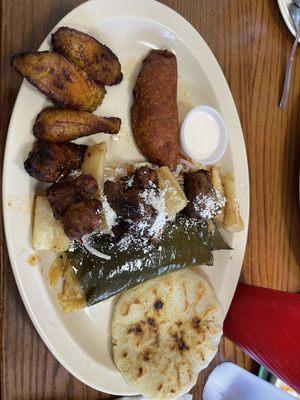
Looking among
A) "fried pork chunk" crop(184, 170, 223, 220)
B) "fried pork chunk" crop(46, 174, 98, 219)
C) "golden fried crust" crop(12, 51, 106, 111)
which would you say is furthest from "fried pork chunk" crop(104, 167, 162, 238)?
"golden fried crust" crop(12, 51, 106, 111)

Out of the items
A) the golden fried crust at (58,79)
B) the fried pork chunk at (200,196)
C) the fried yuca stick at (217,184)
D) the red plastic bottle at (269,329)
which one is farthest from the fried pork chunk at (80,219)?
A: the red plastic bottle at (269,329)

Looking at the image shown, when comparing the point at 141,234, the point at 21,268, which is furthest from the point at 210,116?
the point at 21,268

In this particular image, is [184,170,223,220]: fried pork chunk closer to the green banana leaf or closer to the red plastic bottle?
the green banana leaf

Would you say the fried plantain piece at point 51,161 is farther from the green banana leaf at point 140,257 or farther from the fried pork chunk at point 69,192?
Result: the green banana leaf at point 140,257

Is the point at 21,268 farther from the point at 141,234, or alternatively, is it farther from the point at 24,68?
the point at 24,68

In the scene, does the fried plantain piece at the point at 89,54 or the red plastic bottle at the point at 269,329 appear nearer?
the fried plantain piece at the point at 89,54

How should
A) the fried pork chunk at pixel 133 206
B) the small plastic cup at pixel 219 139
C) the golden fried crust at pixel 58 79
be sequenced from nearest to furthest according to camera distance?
1. the golden fried crust at pixel 58 79
2. the fried pork chunk at pixel 133 206
3. the small plastic cup at pixel 219 139

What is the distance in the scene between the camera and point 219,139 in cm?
225

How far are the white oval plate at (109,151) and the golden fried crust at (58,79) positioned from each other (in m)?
0.08

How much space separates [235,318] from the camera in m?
2.27

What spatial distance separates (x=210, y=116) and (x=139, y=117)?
0.36 m

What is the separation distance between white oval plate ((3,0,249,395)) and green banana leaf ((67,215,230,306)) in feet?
0.34

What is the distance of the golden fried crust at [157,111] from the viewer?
204cm

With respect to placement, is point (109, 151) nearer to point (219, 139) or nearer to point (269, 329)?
point (219, 139)
